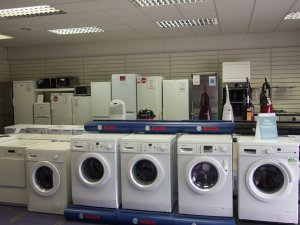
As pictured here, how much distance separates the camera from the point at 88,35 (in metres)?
7.78

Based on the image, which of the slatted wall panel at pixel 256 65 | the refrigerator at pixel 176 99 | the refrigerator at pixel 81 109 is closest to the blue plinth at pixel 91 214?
the refrigerator at pixel 176 99

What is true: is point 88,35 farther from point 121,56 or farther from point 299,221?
point 299,221

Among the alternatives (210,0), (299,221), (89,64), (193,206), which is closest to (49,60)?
(89,64)

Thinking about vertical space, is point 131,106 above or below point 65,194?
above

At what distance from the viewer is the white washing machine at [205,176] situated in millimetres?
3576

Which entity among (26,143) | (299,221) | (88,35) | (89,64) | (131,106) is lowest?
(299,221)

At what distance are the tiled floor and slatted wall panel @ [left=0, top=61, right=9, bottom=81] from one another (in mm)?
6185

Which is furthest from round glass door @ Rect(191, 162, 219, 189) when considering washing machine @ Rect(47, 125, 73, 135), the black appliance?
the black appliance

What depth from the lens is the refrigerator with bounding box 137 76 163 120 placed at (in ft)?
24.6

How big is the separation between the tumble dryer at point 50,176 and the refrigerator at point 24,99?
477cm

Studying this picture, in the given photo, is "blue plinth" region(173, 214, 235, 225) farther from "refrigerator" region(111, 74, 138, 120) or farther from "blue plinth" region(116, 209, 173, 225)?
"refrigerator" region(111, 74, 138, 120)

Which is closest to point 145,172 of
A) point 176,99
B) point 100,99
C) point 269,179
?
point 269,179

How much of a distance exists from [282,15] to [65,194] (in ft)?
16.5

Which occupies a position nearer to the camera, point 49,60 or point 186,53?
point 186,53
